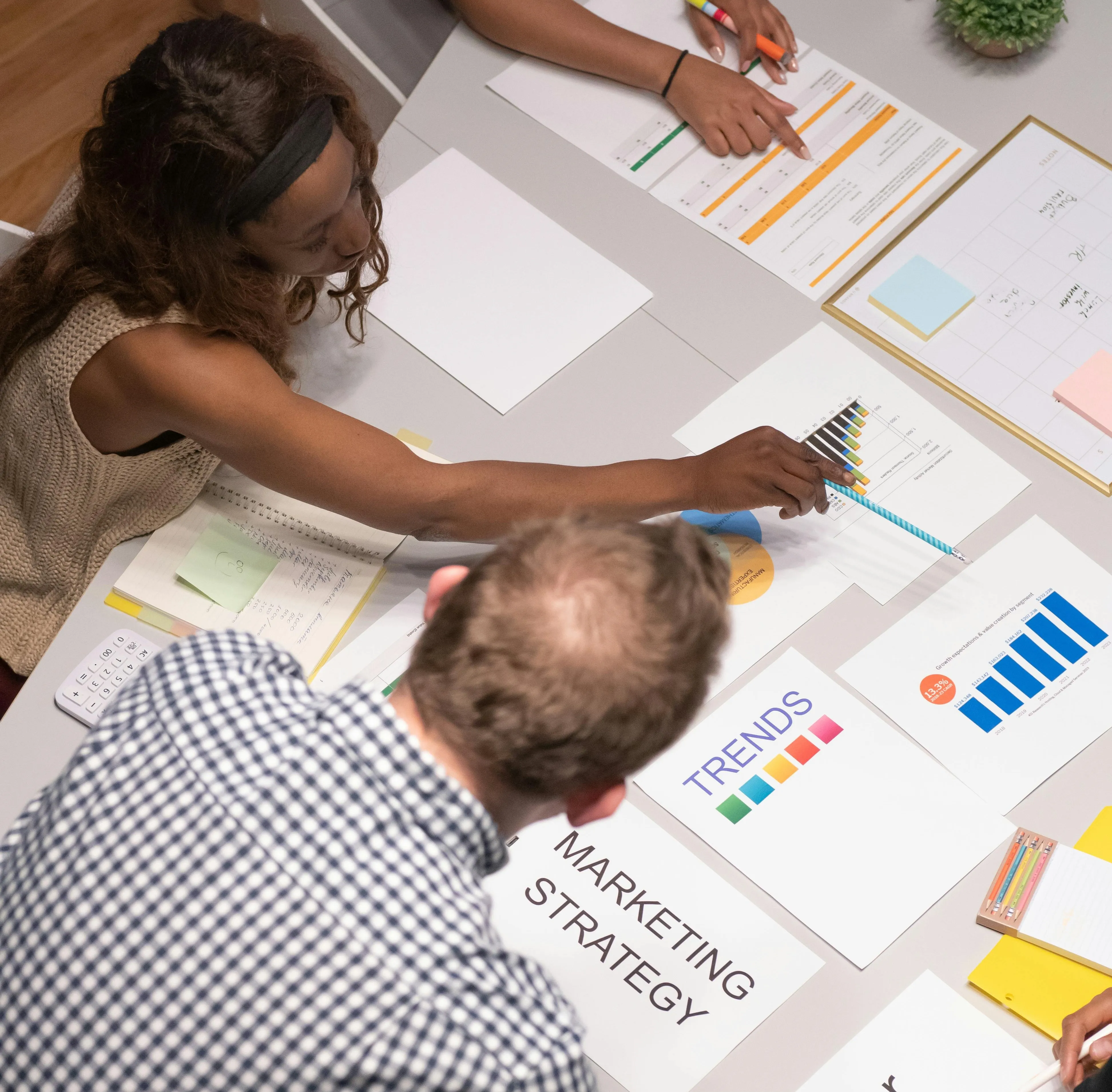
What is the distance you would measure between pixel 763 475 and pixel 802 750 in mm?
279

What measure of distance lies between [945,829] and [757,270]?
0.70 m

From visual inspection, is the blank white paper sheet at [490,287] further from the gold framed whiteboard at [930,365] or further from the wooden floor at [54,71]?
the wooden floor at [54,71]

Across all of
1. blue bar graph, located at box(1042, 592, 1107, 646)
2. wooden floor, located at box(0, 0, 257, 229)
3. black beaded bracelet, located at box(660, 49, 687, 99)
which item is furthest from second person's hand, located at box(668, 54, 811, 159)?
wooden floor, located at box(0, 0, 257, 229)

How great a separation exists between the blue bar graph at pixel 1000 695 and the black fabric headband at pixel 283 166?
833 millimetres

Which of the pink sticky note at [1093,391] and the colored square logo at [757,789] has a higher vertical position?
the pink sticky note at [1093,391]

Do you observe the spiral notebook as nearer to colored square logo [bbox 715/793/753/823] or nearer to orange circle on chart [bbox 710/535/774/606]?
orange circle on chart [bbox 710/535/774/606]

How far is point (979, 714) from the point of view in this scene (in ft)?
3.80

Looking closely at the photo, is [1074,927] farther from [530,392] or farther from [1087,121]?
[1087,121]

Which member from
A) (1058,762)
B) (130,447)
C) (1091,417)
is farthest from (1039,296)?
(130,447)

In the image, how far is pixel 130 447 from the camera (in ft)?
4.12

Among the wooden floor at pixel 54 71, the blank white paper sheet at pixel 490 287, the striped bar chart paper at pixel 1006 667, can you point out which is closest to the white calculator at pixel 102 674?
the blank white paper sheet at pixel 490 287

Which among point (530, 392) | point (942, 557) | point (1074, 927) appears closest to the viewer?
point (1074, 927)

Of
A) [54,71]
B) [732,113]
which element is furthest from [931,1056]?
[54,71]

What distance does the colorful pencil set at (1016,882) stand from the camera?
1.06 m
